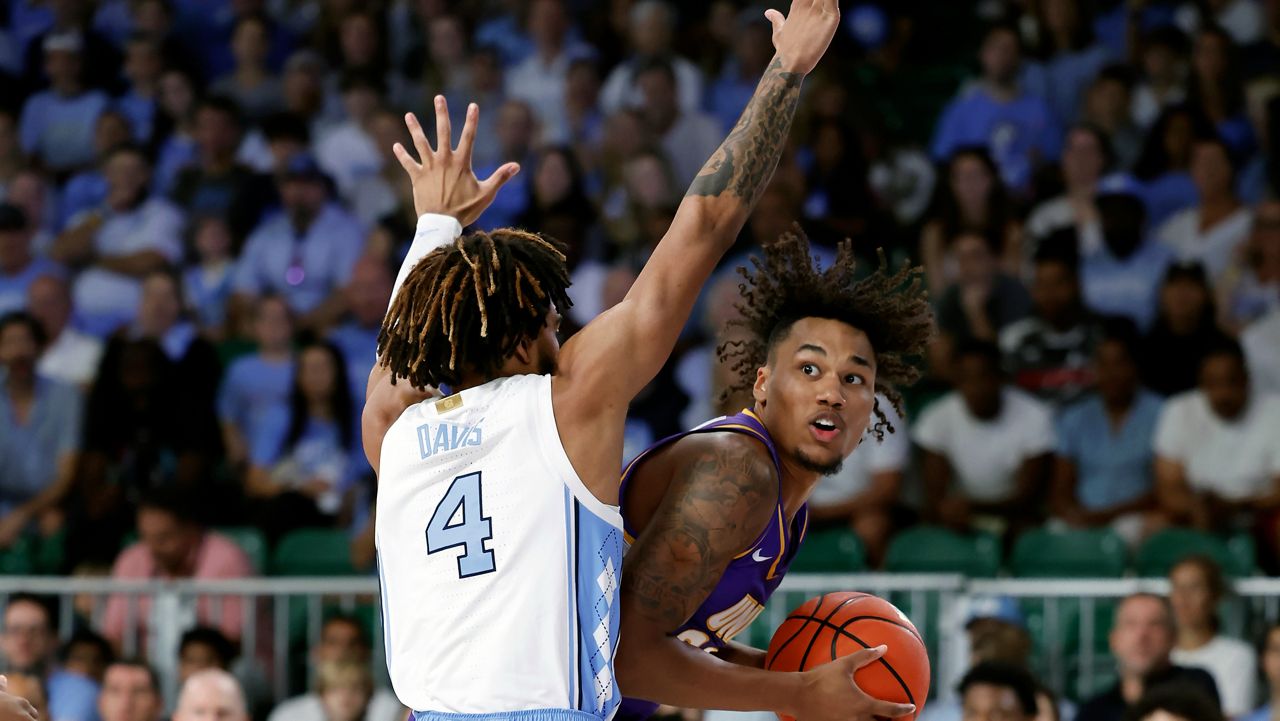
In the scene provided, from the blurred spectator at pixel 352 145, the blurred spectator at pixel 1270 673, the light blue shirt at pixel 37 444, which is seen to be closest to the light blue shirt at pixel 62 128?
the blurred spectator at pixel 352 145

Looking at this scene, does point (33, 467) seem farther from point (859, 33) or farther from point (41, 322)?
point (859, 33)

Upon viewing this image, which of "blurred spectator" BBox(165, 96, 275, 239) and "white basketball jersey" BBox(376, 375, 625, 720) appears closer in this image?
"white basketball jersey" BBox(376, 375, 625, 720)

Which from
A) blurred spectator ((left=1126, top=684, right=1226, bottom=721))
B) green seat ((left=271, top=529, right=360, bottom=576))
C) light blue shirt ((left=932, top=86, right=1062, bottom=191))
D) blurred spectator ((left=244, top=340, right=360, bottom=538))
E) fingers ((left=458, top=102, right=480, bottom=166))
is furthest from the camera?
light blue shirt ((left=932, top=86, right=1062, bottom=191))

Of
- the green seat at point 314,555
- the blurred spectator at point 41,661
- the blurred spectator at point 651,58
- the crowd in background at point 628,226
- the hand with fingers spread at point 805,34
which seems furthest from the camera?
the blurred spectator at point 651,58

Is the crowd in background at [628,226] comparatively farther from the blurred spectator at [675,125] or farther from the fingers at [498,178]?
the fingers at [498,178]

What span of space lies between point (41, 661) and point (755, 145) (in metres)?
→ 5.70

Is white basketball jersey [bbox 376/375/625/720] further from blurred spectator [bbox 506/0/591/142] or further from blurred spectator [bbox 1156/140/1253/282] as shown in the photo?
blurred spectator [bbox 506/0/591/142]

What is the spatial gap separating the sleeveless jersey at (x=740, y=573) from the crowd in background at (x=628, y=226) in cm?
426

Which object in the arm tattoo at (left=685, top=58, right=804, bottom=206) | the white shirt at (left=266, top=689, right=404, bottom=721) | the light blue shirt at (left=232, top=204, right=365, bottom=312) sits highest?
the light blue shirt at (left=232, top=204, right=365, bottom=312)

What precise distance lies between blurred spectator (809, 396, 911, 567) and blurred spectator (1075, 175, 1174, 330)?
1.52m

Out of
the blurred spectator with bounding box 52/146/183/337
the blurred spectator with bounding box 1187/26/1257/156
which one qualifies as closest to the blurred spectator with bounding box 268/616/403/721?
the blurred spectator with bounding box 52/146/183/337

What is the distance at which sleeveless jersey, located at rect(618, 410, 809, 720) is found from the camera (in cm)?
A: 444

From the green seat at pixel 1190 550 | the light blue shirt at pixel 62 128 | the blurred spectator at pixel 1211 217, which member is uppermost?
the light blue shirt at pixel 62 128

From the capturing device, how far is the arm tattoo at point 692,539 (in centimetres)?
415
